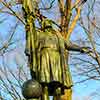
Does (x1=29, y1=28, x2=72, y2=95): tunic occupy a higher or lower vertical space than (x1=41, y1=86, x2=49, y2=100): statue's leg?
higher

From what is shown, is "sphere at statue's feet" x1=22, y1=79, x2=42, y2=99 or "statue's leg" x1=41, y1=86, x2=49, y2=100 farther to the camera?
"statue's leg" x1=41, y1=86, x2=49, y2=100

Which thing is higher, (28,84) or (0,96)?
(28,84)

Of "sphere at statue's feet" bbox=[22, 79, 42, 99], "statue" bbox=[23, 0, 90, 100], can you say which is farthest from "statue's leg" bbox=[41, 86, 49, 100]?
"sphere at statue's feet" bbox=[22, 79, 42, 99]

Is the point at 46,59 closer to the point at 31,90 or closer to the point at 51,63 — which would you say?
the point at 51,63

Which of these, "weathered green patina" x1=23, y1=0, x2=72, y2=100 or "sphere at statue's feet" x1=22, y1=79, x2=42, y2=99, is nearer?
"sphere at statue's feet" x1=22, y1=79, x2=42, y2=99

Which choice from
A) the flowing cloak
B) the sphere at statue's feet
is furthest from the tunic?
the sphere at statue's feet

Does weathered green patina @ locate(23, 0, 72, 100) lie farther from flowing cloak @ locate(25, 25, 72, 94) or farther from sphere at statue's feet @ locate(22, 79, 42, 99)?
sphere at statue's feet @ locate(22, 79, 42, 99)

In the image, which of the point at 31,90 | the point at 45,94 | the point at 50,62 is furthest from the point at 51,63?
the point at 31,90

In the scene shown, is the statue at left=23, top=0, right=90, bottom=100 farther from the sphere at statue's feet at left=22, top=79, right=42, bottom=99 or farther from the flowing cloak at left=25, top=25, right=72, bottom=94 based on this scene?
the sphere at statue's feet at left=22, top=79, right=42, bottom=99

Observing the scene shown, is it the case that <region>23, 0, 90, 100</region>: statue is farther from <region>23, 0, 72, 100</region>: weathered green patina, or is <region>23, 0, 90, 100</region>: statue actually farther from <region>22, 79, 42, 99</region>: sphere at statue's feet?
<region>22, 79, 42, 99</region>: sphere at statue's feet

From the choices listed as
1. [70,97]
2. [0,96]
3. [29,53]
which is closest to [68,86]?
[29,53]

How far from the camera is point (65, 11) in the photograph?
1436 cm

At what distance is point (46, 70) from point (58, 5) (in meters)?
7.78

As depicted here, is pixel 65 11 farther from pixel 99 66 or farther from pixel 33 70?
pixel 33 70
